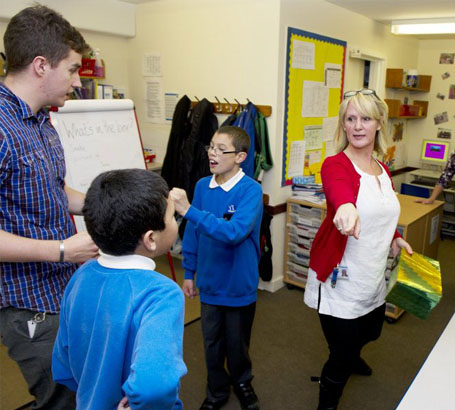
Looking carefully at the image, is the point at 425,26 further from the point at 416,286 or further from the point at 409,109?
the point at 416,286

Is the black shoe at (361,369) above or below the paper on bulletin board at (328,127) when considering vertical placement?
below

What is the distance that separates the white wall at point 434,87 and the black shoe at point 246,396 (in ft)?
14.6

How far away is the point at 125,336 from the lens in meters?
0.90

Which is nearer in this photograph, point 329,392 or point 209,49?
point 329,392

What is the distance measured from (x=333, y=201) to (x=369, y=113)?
43 cm

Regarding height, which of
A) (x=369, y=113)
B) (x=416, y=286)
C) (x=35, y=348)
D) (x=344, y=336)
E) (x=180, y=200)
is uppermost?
(x=369, y=113)

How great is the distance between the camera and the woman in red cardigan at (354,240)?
65.0 inches

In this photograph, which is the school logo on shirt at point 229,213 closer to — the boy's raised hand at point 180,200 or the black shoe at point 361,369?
the boy's raised hand at point 180,200

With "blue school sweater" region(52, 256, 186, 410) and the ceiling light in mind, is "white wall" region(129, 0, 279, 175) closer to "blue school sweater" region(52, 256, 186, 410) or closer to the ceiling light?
the ceiling light

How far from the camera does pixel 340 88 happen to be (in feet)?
12.4

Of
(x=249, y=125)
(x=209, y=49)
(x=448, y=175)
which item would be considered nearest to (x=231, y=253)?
(x=249, y=125)

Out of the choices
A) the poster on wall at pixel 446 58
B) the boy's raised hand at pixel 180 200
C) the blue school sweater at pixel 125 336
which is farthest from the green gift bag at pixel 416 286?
the poster on wall at pixel 446 58

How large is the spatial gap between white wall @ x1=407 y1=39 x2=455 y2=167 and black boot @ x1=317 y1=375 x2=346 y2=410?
14.3ft

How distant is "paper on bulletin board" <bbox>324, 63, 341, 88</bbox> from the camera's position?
141 inches
